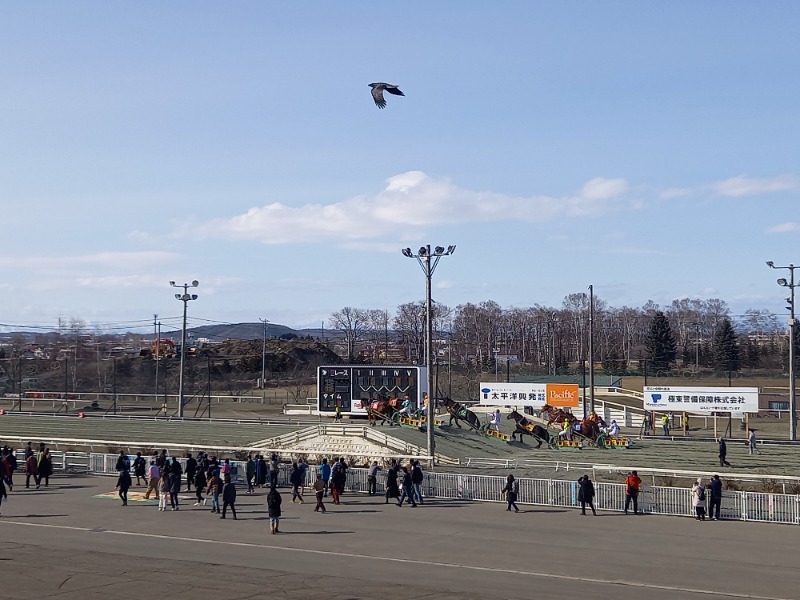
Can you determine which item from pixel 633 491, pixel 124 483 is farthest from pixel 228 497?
pixel 633 491

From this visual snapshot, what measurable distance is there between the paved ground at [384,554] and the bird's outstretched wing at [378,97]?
1174 cm

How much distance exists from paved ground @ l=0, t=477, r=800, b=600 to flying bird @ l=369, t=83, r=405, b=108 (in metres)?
11.8

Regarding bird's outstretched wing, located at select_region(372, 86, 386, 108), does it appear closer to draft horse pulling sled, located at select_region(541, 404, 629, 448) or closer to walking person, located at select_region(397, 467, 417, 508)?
walking person, located at select_region(397, 467, 417, 508)

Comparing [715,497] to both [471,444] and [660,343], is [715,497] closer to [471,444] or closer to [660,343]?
[471,444]

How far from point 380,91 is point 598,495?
13.2 metres

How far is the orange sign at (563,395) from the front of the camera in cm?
5936

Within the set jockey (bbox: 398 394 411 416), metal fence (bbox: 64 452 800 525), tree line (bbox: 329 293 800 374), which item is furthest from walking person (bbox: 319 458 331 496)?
tree line (bbox: 329 293 800 374)

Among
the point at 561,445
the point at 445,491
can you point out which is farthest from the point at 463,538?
the point at 561,445

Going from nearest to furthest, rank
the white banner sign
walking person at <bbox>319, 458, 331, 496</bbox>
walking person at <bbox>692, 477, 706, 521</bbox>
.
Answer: walking person at <bbox>692, 477, 706, 521</bbox>
walking person at <bbox>319, 458, 331, 496</bbox>
the white banner sign

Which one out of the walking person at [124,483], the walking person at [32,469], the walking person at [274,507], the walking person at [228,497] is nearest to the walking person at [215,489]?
the walking person at [228,497]

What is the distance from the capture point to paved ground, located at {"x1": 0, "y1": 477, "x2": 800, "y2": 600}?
616 inches

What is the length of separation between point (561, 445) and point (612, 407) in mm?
22055

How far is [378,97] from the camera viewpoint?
86.0ft

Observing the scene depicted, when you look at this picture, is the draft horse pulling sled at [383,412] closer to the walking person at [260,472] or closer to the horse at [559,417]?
the horse at [559,417]
